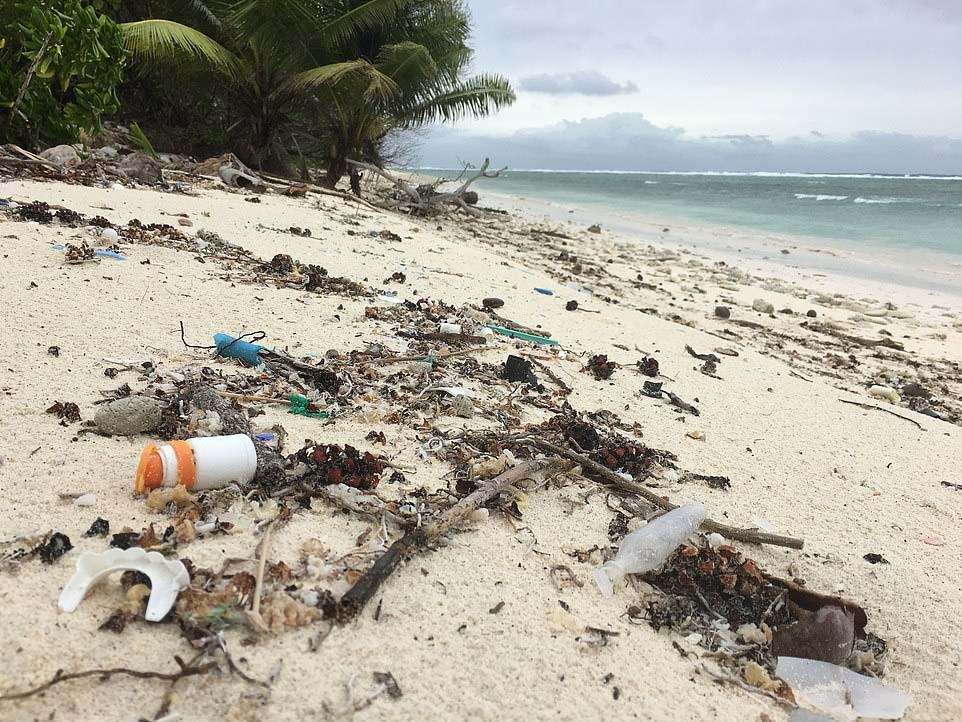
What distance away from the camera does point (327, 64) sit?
1097 centimetres

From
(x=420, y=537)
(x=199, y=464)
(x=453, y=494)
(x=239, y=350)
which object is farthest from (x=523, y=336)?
(x=199, y=464)

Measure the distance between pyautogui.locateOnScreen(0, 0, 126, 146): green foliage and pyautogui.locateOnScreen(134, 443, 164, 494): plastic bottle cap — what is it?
20.2ft

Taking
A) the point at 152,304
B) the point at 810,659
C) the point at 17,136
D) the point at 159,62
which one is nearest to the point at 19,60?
the point at 17,136

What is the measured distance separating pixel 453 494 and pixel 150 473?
2.70ft

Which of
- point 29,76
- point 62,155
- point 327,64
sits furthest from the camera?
point 327,64

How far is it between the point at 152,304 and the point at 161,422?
4.40ft

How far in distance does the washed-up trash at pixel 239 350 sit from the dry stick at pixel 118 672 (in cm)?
161

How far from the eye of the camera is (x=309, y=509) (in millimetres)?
1752

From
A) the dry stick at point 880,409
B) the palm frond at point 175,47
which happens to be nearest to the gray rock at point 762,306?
the dry stick at point 880,409

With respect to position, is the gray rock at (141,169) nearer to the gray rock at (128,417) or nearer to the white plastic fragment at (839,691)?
the gray rock at (128,417)

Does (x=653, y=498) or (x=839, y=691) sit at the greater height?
(x=653, y=498)

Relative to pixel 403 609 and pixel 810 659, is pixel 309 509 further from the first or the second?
pixel 810 659

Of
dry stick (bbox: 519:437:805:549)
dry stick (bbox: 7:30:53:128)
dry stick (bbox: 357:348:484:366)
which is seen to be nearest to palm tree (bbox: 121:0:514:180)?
dry stick (bbox: 7:30:53:128)

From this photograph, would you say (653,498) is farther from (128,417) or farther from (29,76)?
(29,76)
